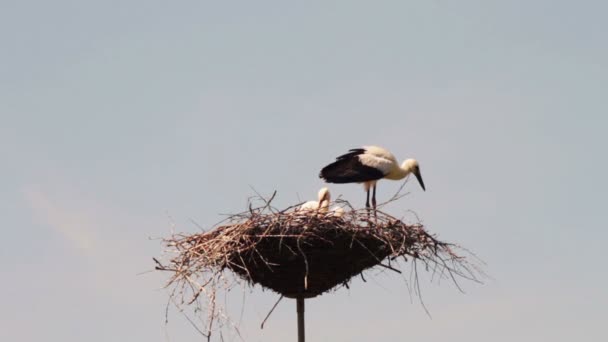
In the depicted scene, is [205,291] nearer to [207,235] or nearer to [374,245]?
[207,235]

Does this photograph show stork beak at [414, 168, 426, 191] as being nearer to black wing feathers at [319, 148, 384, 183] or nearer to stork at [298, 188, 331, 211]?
black wing feathers at [319, 148, 384, 183]

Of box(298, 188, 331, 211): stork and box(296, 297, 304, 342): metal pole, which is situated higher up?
box(298, 188, 331, 211): stork

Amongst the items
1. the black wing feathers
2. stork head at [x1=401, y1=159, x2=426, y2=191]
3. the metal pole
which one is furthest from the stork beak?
the metal pole

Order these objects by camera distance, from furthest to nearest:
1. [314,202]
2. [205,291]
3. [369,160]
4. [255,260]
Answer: [369,160] < [314,202] < [255,260] < [205,291]

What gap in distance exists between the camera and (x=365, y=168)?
11484mm

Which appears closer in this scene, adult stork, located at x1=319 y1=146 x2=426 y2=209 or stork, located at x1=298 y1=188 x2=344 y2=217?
stork, located at x1=298 y1=188 x2=344 y2=217

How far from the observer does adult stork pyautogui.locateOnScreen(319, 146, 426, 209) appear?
11.4 m

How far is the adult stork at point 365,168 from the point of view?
11.4 m

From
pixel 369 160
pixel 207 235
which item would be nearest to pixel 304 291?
pixel 207 235

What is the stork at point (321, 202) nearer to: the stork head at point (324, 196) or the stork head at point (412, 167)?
the stork head at point (324, 196)

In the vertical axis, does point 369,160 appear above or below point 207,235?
above

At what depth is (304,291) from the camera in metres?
9.44

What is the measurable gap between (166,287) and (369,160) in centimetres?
334

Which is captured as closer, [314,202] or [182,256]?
[182,256]
